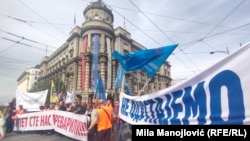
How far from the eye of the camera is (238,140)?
284 centimetres

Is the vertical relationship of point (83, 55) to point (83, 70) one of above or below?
above

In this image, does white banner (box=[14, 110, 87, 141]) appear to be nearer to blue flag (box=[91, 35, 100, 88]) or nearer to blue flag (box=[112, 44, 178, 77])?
blue flag (box=[112, 44, 178, 77])

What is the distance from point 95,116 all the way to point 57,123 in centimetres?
420

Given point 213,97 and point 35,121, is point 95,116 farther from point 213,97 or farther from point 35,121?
point 35,121

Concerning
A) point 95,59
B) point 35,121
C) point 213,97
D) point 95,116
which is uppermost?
point 95,59

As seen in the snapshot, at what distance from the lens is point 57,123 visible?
9977mm

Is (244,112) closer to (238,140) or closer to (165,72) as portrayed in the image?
(238,140)

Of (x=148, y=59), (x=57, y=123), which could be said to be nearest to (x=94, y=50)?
(x=57, y=123)

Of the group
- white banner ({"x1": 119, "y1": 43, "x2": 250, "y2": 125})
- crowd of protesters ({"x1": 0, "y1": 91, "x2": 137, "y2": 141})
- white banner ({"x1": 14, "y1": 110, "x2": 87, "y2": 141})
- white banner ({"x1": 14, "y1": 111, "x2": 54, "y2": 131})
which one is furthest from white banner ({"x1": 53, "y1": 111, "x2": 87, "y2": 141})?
white banner ({"x1": 119, "y1": 43, "x2": 250, "y2": 125})

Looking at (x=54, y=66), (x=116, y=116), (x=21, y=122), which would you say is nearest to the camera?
(x=116, y=116)

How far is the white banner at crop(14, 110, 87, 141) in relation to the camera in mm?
8458

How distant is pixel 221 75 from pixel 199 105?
633 mm

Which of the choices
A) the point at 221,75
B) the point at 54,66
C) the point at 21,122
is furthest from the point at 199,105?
the point at 54,66

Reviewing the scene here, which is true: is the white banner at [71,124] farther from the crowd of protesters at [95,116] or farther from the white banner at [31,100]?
the white banner at [31,100]
